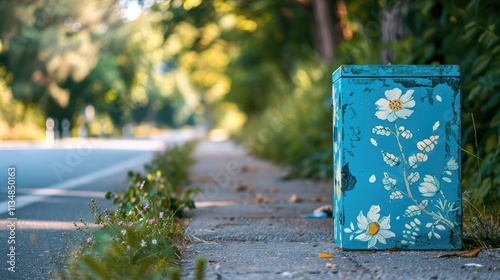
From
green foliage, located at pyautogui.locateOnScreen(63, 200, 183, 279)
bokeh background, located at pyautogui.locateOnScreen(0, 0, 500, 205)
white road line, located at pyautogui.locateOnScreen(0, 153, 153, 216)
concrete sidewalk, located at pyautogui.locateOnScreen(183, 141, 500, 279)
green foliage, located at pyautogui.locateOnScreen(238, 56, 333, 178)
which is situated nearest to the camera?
green foliage, located at pyautogui.locateOnScreen(63, 200, 183, 279)

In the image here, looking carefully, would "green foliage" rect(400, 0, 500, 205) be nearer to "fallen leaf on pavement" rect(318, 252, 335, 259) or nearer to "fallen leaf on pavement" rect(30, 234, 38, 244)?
"fallen leaf on pavement" rect(318, 252, 335, 259)

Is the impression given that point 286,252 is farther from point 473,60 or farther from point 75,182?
point 75,182

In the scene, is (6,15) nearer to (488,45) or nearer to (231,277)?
(488,45)

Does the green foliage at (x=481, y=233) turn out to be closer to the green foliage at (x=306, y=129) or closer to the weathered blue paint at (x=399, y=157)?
the weathered blue paint at (x=399, y=157)

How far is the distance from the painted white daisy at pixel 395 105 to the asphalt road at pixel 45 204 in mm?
1926

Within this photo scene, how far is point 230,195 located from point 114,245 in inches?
195

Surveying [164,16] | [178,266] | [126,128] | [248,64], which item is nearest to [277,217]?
[178,266]

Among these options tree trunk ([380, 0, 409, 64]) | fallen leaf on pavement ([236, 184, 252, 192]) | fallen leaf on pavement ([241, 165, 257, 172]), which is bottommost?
fallen leaf on pavement ([236, 184, 252, 192])

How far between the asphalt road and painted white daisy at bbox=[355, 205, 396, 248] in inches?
64.2

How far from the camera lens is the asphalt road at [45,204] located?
180 inches

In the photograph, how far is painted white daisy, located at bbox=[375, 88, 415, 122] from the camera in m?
4.48

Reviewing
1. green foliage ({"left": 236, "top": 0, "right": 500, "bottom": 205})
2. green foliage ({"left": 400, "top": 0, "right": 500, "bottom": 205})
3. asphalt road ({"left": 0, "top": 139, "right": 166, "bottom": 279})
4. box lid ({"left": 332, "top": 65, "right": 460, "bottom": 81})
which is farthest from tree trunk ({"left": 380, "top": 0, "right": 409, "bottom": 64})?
box lid ({"left": 332, "top": 65, "right": 460, "bottom": 81})

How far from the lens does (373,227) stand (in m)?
4.43

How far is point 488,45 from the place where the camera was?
605 cm
